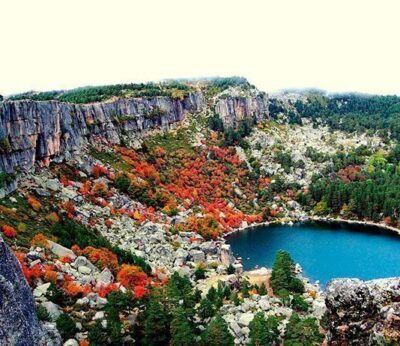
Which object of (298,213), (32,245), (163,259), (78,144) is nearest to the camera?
(32,245)

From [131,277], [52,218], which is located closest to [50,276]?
[131,277]

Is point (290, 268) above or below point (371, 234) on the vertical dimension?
above

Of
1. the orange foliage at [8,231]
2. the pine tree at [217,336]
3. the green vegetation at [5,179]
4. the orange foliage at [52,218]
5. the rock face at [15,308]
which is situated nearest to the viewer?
the rock face at [15,308]

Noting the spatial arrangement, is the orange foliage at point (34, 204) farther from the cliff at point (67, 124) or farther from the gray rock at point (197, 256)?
the gray rock at point (197, 256)

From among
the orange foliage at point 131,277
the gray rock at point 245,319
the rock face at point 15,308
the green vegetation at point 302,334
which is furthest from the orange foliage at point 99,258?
the rock face at point 15,308

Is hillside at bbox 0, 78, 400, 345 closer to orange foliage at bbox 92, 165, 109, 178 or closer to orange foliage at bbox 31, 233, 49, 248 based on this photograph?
orange foliage at bbox 31, 233, 49, 248

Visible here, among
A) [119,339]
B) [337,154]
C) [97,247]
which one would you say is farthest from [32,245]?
[337,154]

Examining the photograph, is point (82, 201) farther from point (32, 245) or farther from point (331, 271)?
point (331, 271)
